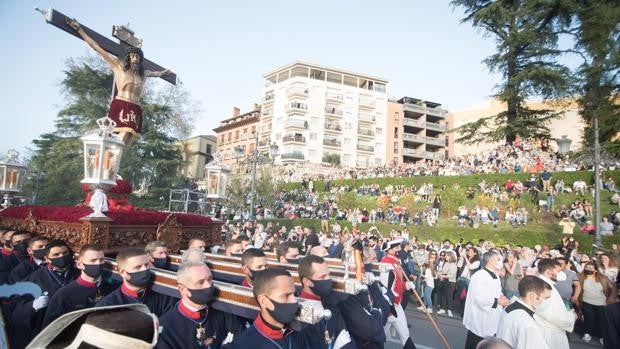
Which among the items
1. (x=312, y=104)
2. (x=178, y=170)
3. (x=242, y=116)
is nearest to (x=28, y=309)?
(x=178, y=170)

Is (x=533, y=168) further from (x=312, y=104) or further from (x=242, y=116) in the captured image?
(x=242, y=116)

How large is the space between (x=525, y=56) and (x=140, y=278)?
29.9 meters

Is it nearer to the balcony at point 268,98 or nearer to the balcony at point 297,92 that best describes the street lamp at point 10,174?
the balcony at point 297,92

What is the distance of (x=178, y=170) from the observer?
30828 millimetres

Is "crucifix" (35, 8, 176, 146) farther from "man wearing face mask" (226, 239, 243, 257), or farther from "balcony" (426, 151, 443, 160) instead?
"balcony" (426, 151, 443, 160)

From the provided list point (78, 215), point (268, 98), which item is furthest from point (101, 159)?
point (268, 98)

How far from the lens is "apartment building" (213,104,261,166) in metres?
65.1

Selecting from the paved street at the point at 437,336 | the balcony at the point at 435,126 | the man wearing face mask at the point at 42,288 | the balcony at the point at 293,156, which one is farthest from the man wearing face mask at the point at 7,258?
the balcony at the point at 435,126

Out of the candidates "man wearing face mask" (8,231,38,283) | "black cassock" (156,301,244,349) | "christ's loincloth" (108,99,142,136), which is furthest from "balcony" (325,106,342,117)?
"black cassock" (156,301,244,349)

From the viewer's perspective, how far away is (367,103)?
6216 cm

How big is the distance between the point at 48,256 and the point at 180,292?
2567 millimetres

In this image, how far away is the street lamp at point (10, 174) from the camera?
380 inches

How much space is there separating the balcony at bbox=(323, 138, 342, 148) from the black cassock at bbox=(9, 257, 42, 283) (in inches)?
2141

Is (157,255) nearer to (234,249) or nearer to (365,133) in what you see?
(234,249)
